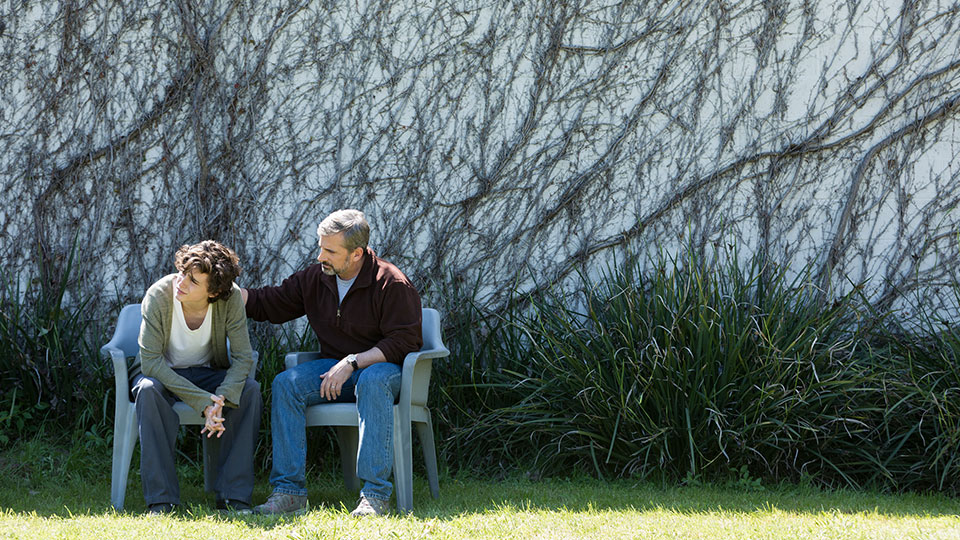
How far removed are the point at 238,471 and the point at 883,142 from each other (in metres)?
3.04

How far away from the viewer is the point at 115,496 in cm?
294

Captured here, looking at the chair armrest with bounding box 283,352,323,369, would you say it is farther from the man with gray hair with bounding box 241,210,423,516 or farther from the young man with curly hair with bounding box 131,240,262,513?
the young man with curly hair with bounding box 131,240,262,513

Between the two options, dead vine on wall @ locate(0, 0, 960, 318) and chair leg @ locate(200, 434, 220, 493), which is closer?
chair leg @ locate(200, 434, 220, 493)

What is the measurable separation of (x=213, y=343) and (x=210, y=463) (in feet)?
1.35

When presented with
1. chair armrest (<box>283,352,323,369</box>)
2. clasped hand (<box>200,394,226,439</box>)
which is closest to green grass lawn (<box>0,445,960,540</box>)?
clasped hand (<box>200,394,226,439</box>)

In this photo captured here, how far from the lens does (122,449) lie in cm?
297

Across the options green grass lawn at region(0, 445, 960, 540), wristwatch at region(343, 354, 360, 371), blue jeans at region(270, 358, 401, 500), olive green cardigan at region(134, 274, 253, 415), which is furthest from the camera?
wristwatch at region(343, 354, 360, 371)

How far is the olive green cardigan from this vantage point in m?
2.98

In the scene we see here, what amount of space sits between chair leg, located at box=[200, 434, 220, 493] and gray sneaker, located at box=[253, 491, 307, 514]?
383 millimetres

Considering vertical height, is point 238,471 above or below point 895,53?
below

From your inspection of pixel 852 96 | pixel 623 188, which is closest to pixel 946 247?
pixel 852 96

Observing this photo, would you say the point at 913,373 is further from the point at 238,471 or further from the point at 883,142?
the point at 238,471

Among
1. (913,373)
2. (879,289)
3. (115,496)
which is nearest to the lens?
(115,496)

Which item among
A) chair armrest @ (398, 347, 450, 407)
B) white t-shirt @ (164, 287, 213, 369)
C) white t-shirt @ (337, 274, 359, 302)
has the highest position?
white t-shirt @ (337, 274, 359, 302)
